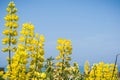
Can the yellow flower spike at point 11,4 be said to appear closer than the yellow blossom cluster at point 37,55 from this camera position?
No

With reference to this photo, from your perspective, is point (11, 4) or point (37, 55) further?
point (11, 4)

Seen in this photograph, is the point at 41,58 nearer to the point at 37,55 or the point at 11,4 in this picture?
the point at 37,55

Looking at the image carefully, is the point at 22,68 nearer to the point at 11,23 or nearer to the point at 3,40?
the point at 3,40

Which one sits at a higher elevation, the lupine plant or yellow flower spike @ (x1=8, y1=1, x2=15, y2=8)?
yellow flower spike @ (x1=8, y1=1, x2=15, y2=8)

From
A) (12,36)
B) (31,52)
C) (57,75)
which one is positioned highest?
(12,36)

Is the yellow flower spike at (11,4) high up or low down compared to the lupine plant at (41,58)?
up

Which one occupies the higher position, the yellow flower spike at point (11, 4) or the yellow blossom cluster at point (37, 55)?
the yellow flower spike at point (11, 4)

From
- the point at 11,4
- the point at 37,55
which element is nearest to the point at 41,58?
the point at 37,55

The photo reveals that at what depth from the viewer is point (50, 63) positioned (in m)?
12.9

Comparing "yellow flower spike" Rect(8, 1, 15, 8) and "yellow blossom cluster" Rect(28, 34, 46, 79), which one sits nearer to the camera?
"yellow blossom cluster" Rect(28, 34, 46, 79)

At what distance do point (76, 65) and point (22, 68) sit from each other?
4.15m

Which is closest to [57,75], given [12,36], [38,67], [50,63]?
[50,63]

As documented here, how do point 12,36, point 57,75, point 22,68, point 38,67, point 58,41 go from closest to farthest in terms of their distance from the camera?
point 22,68, point 38,67, point 57,75, point 12,36, point 58,41

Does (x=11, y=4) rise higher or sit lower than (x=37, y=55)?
higher
